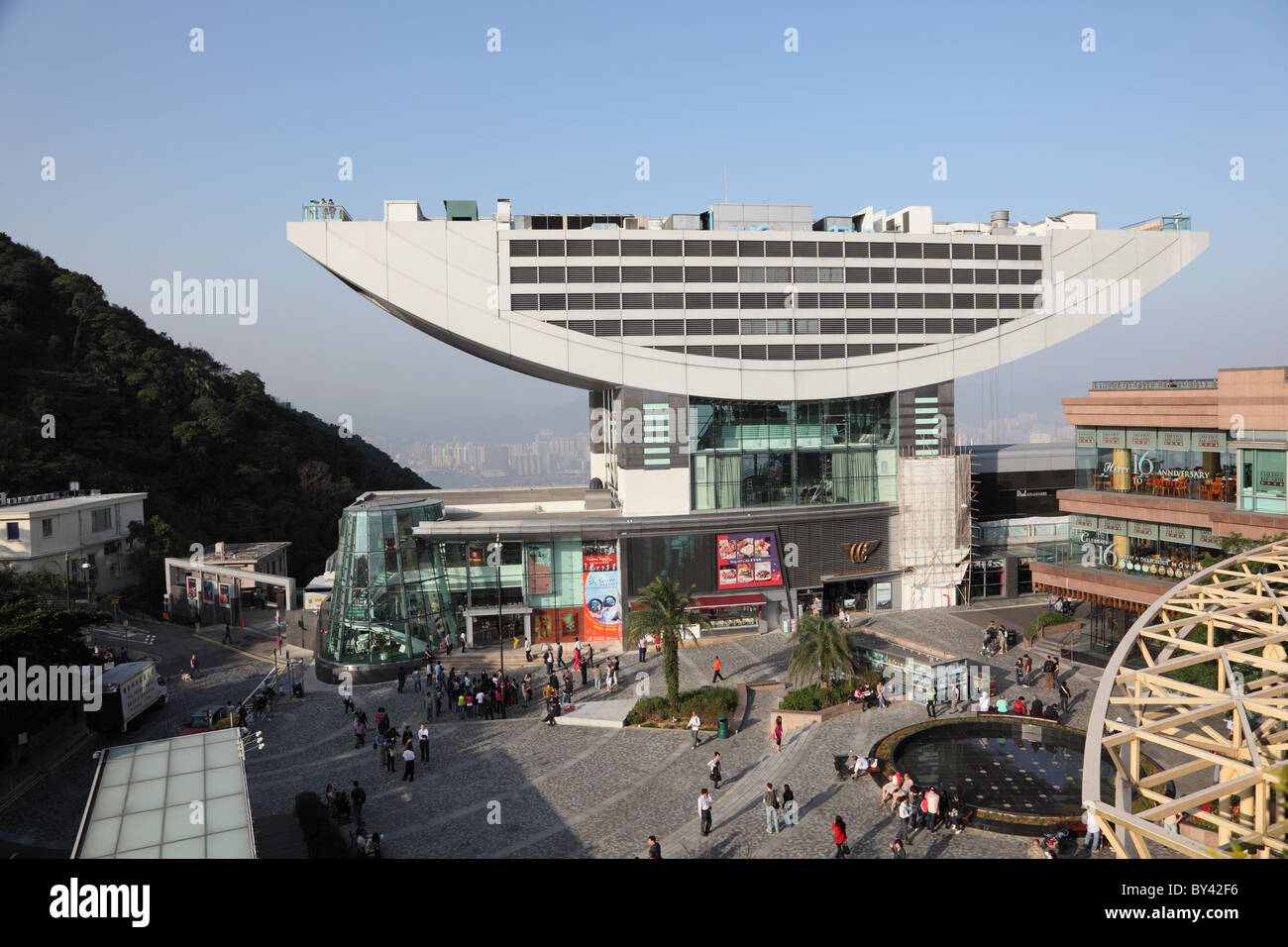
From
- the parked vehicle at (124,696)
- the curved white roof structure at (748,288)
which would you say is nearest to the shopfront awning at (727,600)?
the curved white roof structure at (748,288)

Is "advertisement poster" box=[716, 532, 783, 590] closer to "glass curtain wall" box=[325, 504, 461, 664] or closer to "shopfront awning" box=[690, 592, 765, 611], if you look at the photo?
"shopfront awning" box=[690, 592, 765, 611]

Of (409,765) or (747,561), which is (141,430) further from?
(409,765)

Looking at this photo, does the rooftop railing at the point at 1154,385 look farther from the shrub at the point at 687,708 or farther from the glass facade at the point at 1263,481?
the shrub at the point at 687,708

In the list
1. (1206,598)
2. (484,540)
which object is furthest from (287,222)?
(1206,598)

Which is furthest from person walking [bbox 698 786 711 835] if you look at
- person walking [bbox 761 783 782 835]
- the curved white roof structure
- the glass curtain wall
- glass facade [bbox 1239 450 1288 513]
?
the curved white roof structure

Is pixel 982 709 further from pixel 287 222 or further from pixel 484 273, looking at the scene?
pixel 287 222
